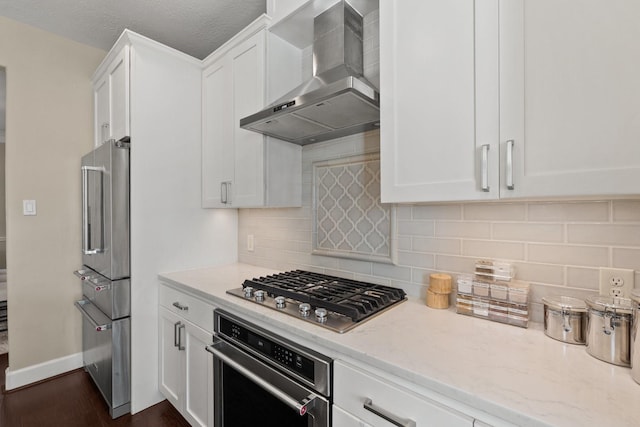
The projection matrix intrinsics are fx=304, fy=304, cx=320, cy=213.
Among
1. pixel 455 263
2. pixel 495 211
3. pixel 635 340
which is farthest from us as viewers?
pixel 455 263

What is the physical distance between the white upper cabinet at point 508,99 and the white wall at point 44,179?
2.57 meters

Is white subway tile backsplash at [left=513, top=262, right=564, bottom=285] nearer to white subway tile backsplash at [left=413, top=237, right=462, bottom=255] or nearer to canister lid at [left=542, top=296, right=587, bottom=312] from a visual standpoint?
canister lid at [left=542, top=296, right=587, bottom=312]

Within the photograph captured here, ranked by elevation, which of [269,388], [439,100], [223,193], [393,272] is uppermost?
[439,100]

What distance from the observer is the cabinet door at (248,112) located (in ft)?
5.71

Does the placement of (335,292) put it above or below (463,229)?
below

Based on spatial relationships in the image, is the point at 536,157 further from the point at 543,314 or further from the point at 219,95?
the point at 219,95

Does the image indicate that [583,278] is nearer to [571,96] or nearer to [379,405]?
[571,96]

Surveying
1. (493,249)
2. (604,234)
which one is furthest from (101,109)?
(604,234)

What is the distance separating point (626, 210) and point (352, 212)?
1.09 metres

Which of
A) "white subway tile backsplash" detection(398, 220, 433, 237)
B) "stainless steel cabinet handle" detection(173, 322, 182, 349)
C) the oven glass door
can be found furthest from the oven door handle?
"white subway tile backsplash" detection(398, 220, 433, 237)

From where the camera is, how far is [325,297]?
4.24 feet

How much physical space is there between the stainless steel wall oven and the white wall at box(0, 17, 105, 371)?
181cm

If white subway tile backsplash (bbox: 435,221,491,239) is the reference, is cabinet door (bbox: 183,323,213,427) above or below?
below

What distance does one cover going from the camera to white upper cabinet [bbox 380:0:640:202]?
2.44ft
